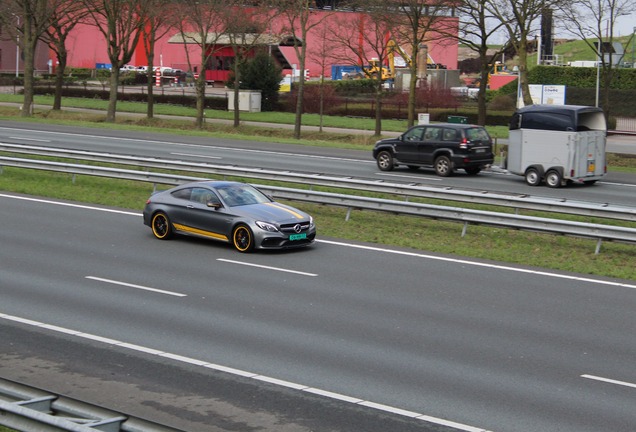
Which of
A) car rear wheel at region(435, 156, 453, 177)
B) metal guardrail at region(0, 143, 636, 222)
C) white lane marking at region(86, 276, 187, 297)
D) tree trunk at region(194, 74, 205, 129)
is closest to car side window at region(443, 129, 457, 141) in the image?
car rear wheel at region(435, 156, 453, 177)

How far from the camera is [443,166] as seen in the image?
103ft

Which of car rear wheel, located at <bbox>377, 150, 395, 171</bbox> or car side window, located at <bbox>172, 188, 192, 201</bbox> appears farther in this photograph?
car rear wheel, located at <bbox>377, 150, 395, 171</bbox>

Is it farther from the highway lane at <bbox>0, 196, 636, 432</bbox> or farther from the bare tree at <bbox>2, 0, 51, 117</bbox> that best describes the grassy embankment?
the bare tree at <bbox>2, 0, 51, 117</bbox>

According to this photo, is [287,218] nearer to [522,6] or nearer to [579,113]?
[579,113]

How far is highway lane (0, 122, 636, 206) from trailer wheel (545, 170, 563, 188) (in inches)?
12.7

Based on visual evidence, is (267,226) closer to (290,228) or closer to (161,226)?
(290,228)

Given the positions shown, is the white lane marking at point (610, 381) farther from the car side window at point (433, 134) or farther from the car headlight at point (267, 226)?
the car side window at point (433, 134)

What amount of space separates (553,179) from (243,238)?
14.3 m

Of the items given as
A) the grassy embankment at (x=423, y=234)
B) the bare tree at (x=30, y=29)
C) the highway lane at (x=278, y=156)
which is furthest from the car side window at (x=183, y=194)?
the bare tree at (x=30, y=29)

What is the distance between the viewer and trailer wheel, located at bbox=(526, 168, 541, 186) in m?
29.5

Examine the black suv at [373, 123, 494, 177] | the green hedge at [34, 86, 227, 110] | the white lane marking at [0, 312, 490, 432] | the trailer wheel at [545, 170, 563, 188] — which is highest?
the green hedge at [34, 86, 227, 110]

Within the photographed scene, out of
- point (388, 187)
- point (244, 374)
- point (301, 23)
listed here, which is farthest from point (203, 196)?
point (301, 23)

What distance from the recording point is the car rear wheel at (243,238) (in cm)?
1775

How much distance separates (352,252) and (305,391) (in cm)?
848
